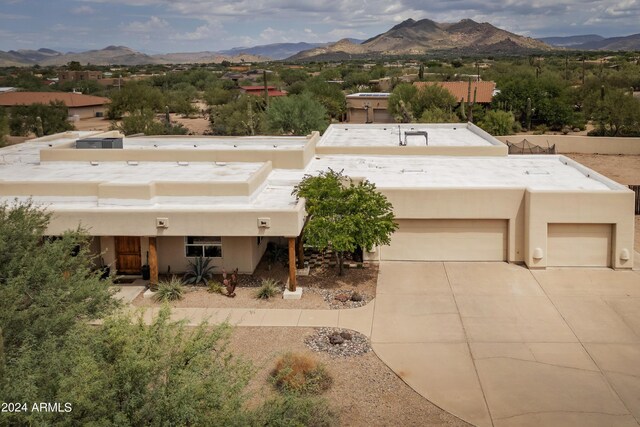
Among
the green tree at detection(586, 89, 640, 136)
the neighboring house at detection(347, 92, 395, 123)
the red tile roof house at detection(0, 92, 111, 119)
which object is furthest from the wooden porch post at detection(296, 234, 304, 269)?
the red tile roof house at detection(0, 92, 111, 119)

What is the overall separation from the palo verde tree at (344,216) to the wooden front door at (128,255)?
20.7 ft

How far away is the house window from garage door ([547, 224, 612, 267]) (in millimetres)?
12428

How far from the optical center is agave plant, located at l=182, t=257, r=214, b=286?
23.8 m

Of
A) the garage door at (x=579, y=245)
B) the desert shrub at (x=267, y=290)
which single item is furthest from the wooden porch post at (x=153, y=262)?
the garage door at (x=579, y=245)

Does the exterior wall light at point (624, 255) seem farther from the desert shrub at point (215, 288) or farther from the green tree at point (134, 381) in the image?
the green tree at point (134, 381)

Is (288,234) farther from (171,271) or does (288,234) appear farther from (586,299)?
(586,299)

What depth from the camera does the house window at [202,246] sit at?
80.2ft

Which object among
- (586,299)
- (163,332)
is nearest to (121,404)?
(163,332)

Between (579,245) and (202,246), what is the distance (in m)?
14.1

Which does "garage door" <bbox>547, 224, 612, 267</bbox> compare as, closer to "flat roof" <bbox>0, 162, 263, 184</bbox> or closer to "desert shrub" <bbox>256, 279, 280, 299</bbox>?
"desert shrub" <bbox>256, 279, 280, 299</bbox>

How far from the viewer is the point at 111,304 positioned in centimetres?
1689

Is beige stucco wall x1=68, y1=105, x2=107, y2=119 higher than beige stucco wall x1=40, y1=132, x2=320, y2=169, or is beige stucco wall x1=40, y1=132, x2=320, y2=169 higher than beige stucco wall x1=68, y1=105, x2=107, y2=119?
beige stucco wall x1=68, y1=105, x2=107, y2=119

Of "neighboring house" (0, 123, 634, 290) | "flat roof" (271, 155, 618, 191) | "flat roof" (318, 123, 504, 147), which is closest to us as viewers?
"neighboring house" (0, 123, 634, 290)

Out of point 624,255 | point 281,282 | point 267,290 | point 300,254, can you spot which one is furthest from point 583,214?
point 267,290
